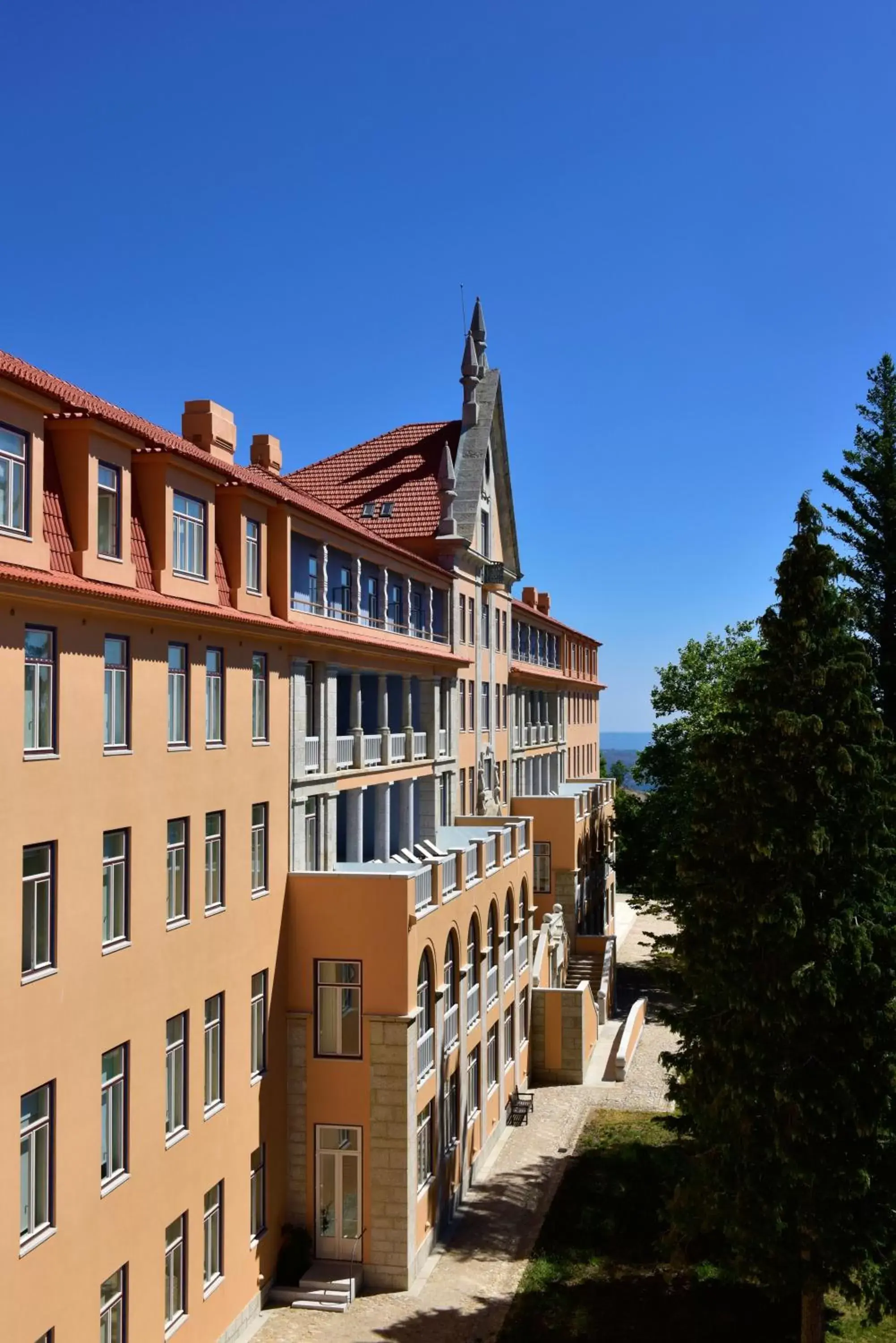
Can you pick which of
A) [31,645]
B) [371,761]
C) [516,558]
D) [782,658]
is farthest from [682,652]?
[31,645]

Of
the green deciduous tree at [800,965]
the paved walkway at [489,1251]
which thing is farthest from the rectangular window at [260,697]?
the paved walkway at [489,1251]

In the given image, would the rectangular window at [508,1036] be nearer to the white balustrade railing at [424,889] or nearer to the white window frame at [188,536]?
the white balustrade railing at [424,889]

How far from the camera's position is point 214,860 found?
20.9 meters

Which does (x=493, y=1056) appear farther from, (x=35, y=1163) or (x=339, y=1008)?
(x=35, y=1163)

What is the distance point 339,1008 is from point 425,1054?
107 inches

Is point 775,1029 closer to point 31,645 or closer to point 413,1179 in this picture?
point 413,1179

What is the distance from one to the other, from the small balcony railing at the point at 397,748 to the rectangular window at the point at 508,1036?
8.52 meters

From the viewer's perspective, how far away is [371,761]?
98.2 ft

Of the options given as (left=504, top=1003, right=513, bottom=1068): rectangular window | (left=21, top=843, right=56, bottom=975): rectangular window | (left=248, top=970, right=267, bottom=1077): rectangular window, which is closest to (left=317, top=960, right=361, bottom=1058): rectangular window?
(left=248, top=970, right=267, bottom=1077): rectangular window

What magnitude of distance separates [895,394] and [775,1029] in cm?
2398

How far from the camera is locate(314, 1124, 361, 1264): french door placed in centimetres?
2327

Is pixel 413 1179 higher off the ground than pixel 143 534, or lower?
lower

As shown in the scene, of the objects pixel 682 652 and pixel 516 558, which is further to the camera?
pixel 682 652

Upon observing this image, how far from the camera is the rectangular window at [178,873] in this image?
19078 millimetres
